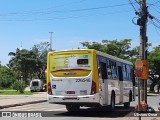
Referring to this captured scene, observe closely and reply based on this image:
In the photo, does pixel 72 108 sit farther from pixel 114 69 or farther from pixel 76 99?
pixel 114 69

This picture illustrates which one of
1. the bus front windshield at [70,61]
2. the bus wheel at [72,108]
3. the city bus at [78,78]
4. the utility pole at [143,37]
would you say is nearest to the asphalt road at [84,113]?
the bus wheel at [72,108]

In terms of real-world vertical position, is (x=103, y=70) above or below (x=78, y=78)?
above

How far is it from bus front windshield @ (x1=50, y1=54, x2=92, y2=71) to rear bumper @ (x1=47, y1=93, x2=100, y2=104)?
1.38 m

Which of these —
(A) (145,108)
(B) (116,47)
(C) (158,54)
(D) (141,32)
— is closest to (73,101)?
(A) (145,108)

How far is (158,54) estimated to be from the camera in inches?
2736

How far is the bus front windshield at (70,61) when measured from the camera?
19.8 m

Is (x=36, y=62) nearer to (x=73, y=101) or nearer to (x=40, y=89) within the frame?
(x=40, y=89)

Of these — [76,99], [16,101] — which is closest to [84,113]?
[76,99]

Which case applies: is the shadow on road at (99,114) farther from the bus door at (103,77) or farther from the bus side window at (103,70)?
the bus side window at (103,70)

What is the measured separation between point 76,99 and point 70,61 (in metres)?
1.87

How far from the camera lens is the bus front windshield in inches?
781

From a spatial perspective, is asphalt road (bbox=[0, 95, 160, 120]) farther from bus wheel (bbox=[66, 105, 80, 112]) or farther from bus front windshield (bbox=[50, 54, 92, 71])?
bus front windshield (bbox=[50, 54, 92, 71])

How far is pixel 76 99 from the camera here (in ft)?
64.5

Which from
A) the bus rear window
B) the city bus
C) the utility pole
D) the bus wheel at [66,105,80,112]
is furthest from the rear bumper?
the utility pole
